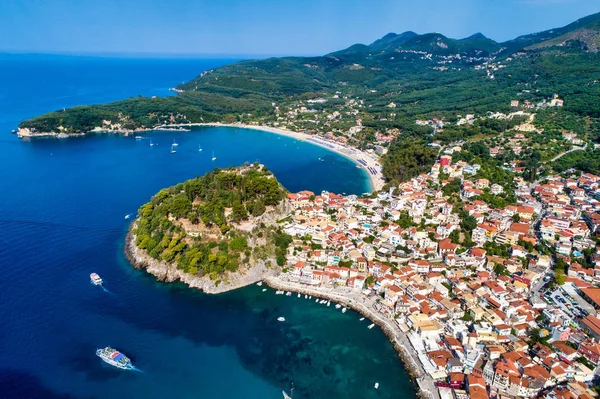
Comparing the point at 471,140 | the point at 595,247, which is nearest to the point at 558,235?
the point at 595,247

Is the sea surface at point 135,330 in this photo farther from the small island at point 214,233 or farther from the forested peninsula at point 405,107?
the forested peninsula at point 405,107

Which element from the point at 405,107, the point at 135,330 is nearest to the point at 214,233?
the point at 135,330

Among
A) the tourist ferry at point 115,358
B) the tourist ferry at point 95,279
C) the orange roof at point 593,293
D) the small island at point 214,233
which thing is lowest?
the tourist ferry at point 115,358

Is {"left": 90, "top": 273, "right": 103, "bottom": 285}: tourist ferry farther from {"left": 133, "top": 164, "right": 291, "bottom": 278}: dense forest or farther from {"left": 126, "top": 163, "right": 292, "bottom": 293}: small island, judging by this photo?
{"left": 133, "top": 164, "right": 291, "bottom": 278}: dense forest

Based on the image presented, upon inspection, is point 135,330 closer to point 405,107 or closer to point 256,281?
point 256,281

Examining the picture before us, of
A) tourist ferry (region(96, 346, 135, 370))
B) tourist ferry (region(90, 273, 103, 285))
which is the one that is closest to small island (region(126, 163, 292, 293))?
tourist ferry (region(90, 273, 103, 285))

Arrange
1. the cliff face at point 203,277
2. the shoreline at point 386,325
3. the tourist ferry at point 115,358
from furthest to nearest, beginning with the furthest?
the cliff face at point 203,277 → the tourist ferry at point 115,358 → the shoreline at point 386,325

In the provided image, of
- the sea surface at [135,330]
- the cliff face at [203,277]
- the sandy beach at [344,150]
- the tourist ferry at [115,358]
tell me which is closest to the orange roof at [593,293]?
the sea surface at [135,330]

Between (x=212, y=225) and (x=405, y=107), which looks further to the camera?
(x=405, y=107)
